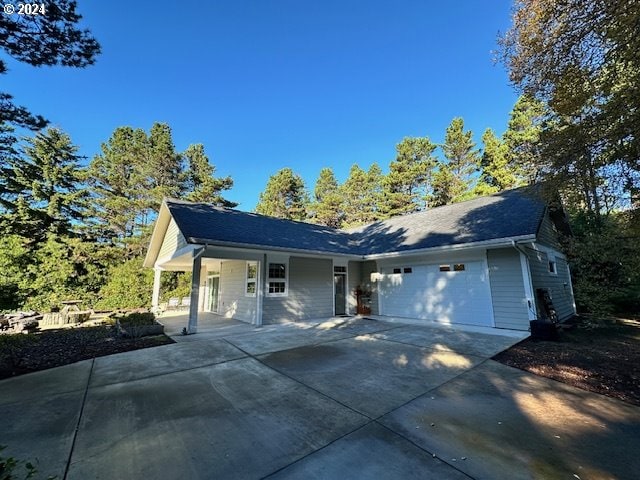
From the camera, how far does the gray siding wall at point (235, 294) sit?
10.3 metres

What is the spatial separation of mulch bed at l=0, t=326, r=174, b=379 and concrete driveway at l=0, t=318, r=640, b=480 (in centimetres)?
62

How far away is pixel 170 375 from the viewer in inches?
187

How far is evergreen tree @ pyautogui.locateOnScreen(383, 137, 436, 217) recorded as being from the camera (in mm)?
25312

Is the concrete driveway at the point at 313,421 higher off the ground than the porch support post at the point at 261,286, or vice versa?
the porch support post at the point at 261,286

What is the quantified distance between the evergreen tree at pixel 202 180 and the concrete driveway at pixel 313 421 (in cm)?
1991

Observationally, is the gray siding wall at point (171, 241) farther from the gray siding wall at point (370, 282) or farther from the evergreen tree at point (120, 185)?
the evergreen tree at point (120, 185)

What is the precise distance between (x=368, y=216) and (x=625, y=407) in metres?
24.9

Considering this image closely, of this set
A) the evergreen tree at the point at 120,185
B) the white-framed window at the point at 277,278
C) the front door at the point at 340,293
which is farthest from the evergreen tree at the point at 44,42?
the evergreen tree at the point at 120,185

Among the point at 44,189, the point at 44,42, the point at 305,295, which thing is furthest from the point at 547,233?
the point at 44,189

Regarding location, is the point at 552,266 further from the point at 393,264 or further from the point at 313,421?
the point at 313,421

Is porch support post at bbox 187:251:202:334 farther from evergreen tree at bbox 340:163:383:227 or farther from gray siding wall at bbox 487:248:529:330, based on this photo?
evergreen tree at bbox 340:163:383:227

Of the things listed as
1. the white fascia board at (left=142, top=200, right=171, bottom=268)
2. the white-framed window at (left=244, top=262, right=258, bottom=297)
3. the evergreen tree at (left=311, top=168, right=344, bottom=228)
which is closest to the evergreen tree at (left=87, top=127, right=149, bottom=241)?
the white fascia board at (left=142, top=200, right=171, bottom=268)

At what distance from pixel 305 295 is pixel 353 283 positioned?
264cm

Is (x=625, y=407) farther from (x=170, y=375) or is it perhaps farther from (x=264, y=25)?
(x=264, y=25)
